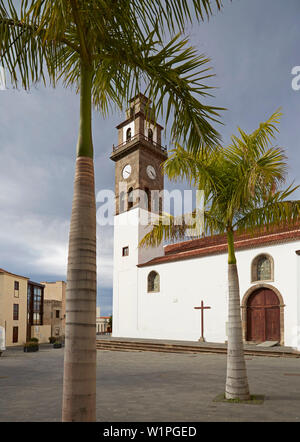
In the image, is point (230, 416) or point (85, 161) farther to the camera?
Result: point (230, 416)

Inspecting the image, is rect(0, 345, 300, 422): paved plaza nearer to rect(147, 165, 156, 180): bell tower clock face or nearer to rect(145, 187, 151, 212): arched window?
rect(145, 187, 151, 212): arched window

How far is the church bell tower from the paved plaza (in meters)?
17.4

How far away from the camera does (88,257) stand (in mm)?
3807

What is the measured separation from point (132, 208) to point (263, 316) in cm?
1552

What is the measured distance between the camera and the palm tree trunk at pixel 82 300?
3.55 m

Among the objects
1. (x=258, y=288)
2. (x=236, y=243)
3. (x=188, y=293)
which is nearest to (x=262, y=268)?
(x=258, y=288)

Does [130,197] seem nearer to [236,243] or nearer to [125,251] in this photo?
[125,251]

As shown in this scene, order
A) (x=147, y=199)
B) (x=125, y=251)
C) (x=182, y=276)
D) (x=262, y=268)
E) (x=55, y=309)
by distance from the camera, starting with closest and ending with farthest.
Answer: (x=262, y=268), (x=182, y=276), (x=147, y=199), (x=125, y=251), (x=55, y=309)

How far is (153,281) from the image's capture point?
3041 centimetres

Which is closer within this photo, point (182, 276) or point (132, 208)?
point (182, 276)

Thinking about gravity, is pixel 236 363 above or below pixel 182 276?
below
